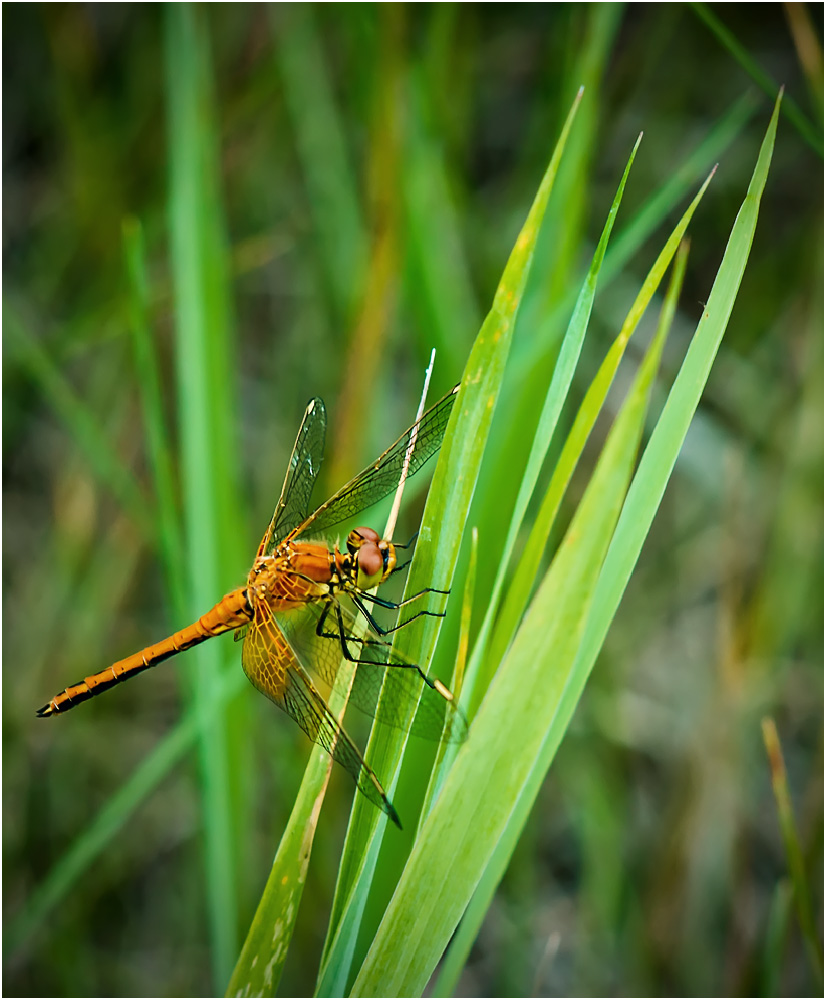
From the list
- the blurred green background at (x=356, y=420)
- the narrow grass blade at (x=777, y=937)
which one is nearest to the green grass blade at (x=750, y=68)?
the blurred green background at (x=356, y=420)

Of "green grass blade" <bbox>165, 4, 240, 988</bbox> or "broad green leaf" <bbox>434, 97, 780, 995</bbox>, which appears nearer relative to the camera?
"broad green leaf" <bbox>434, 97, 780, 995</bbox>

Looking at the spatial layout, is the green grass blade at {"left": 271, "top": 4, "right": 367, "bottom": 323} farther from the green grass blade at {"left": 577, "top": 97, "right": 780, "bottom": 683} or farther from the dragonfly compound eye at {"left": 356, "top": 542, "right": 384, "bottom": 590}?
the green grass blade at {"left": 577, "top": 97, "right": 780, "bottom": 683}

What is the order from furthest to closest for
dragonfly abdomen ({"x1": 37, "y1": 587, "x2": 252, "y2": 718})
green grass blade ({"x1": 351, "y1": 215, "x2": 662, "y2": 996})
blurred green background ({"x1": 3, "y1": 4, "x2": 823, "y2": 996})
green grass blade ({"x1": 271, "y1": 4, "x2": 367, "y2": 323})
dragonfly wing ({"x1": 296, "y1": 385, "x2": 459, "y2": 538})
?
green grass blade ({"x1": 271, "y1": 4, "x2": 367, "y2": 323}) < blurred green background ({"x1": 3, "y1": 4, "x2": 823, "y2": 996}) < dragonfly abdomen ({"x1": 37, "y1": 587, "x2": 252, "y2": 718}) < dragonfly wing ({"x1": 296, "y1": 385, "x2": 459, "y2": 538}) < green grass blade ({"x1": 351, "y1": 215, "x2": 662, "y2": 996})

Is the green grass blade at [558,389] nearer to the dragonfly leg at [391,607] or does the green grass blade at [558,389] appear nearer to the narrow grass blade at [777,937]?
the dragonfly leg at [391,607]

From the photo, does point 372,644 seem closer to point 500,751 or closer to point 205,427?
point 500,751

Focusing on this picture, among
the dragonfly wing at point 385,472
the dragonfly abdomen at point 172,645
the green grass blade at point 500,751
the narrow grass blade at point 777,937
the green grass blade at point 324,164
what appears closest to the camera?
the green grass blade at point 500,751

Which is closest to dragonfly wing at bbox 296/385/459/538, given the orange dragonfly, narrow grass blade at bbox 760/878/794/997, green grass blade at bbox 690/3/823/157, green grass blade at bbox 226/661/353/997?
the orange dragonfly
